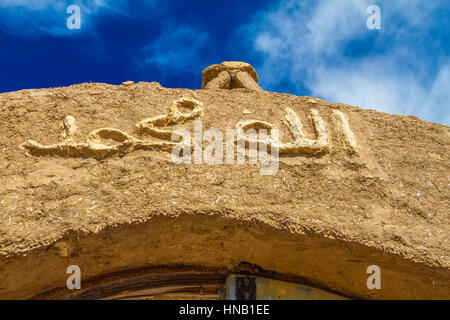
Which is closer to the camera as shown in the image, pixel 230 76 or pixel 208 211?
pixel 208 211

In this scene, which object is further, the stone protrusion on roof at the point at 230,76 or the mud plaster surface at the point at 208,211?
the stone protrusion on roof at the point at 230,76

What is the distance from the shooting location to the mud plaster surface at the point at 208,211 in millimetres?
1448

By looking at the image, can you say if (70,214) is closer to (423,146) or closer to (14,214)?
(14,214)

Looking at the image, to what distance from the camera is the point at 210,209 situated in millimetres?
1476

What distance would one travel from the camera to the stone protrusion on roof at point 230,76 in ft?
8.82

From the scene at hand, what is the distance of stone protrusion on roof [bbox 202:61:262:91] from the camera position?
2.69 meters

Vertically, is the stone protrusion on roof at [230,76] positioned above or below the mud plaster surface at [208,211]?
above

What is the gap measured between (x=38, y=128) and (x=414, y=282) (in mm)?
1621

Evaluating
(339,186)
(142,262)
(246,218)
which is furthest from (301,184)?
(142,262)

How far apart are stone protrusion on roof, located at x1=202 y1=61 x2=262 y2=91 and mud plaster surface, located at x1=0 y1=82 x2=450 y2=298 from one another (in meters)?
0.89

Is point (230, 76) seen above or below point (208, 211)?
above

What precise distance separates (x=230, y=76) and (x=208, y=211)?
1485mm

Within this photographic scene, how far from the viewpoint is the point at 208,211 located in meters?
1.47

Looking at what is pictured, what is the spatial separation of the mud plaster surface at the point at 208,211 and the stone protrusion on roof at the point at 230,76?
0.89 meters
